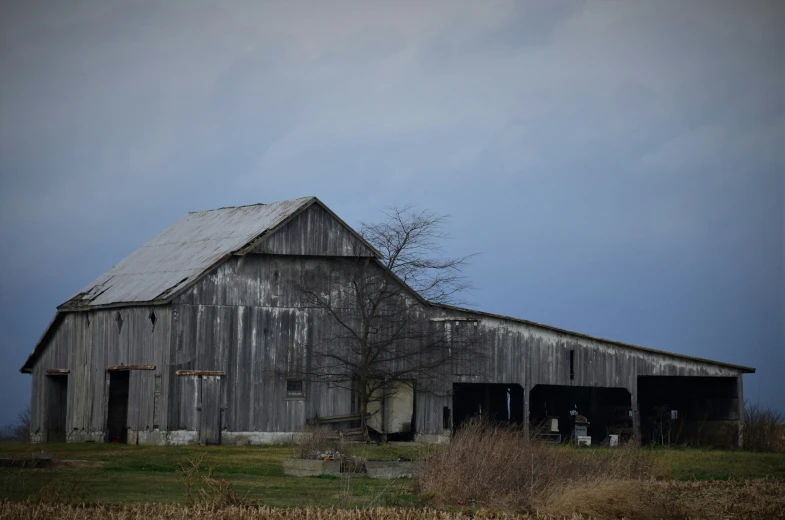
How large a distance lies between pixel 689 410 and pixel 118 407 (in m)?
21.6

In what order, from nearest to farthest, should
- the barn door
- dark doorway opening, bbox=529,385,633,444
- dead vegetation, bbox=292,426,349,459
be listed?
dead vegetation, bbox=292,426,349,459 → the barn door → dark doorway opening, bbox=529,385,633,444

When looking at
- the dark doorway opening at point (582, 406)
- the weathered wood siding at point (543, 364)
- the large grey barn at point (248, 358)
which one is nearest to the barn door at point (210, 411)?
the large grey barn at point (248, 358)

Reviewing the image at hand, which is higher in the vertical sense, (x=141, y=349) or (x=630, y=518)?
(x=141, y=349)

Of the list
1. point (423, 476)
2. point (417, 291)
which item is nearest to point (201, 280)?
point (417, 291)

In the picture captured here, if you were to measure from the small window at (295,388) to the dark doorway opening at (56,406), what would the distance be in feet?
33.4

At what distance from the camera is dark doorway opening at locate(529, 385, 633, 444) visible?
4503 cm

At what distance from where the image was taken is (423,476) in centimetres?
2181

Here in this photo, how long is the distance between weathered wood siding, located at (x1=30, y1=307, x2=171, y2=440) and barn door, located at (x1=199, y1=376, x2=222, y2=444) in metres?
1.21

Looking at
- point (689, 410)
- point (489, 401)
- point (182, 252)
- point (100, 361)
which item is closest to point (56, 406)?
point (100, 361)

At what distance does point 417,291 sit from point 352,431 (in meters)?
5.47

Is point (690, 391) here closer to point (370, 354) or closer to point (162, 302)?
point (370, 354)

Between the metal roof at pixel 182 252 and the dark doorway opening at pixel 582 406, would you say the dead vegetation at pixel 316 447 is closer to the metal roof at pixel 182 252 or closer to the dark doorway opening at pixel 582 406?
the metal roof at pixel 182 252

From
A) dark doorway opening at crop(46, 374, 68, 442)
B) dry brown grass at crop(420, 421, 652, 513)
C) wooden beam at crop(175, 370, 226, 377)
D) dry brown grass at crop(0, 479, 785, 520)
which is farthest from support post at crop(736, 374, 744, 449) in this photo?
dark doorway opening at crop(46, 374, 68, 442)

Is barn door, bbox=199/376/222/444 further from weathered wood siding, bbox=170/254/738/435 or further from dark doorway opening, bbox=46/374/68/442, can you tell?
dark doorway opening, bbox=46/374/68/442
